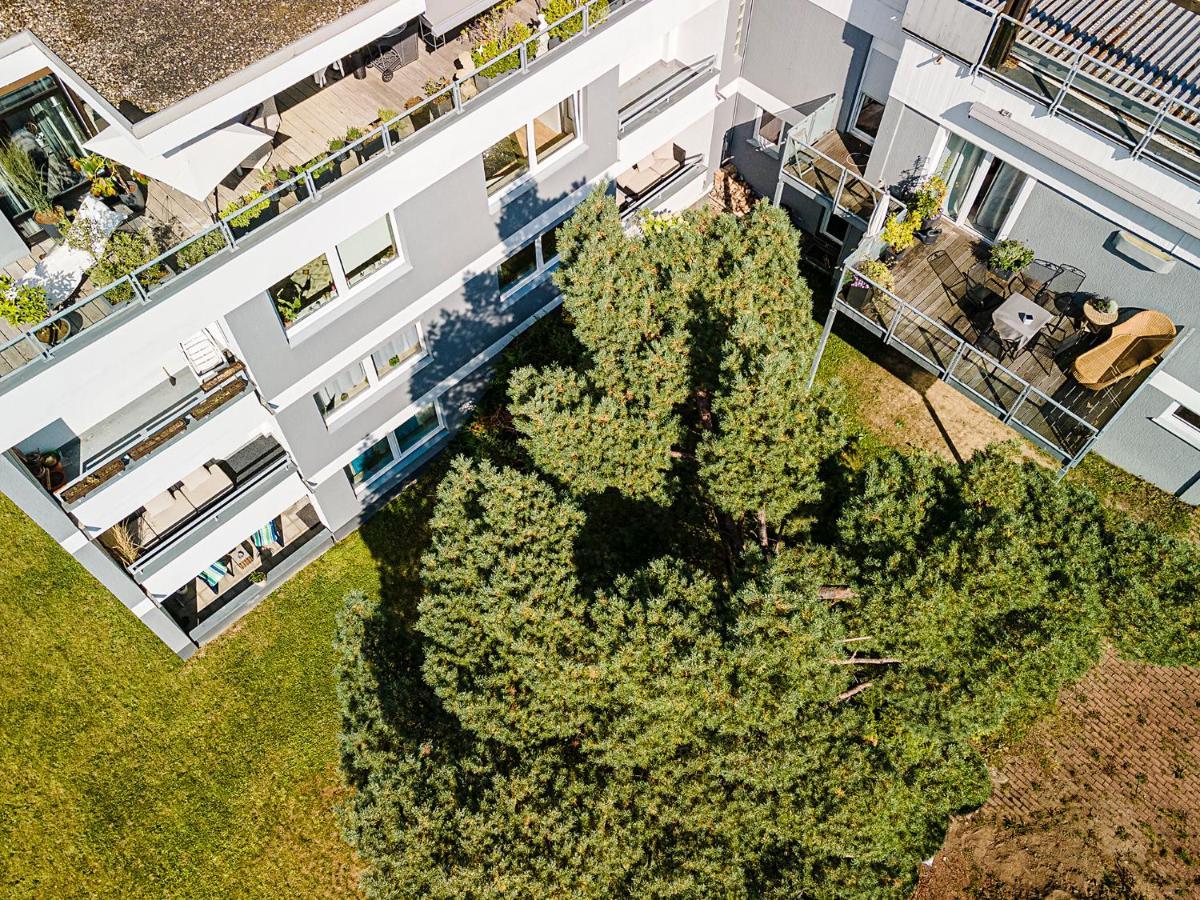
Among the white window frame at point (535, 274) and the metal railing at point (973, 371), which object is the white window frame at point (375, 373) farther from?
the metal railing at point (973, 371)

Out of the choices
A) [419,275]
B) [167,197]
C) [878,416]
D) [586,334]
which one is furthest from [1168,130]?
[167,197]

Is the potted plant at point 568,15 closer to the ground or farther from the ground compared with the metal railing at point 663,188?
farther from the ground

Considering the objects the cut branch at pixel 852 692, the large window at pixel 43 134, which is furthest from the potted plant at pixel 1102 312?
the large window at pixel 43 134

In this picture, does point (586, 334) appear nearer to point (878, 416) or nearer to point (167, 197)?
point (167, 197)

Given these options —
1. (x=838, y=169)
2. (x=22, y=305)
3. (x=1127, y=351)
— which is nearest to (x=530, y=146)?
(x=838, y=169)

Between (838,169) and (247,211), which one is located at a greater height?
(247,211)

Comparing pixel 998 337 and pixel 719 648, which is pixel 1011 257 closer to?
pixel 998 337

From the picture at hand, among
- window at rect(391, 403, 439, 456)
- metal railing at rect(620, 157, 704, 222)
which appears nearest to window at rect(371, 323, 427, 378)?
window at rect(391, 403, 439, 456)

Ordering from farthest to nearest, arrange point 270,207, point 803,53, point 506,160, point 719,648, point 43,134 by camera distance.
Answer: point 803,53
point 506,160
point 43,134
point 270,207
point 719,648
